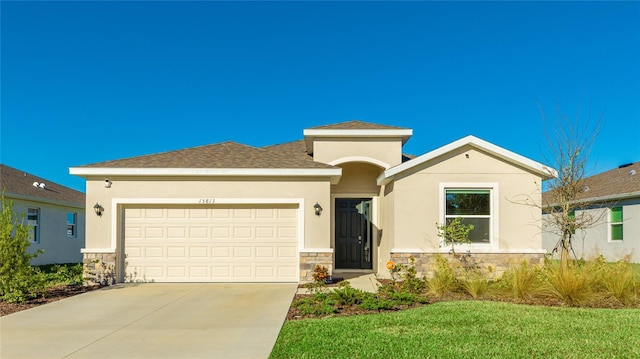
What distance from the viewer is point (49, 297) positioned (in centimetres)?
980

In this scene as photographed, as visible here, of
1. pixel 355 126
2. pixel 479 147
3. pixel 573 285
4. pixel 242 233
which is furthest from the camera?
pixel 355 126

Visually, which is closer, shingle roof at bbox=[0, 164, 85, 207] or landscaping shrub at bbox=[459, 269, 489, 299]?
landscaping shrub at bbox=[459, 269, 489, 299]

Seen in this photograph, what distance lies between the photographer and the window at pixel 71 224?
66.4 feet

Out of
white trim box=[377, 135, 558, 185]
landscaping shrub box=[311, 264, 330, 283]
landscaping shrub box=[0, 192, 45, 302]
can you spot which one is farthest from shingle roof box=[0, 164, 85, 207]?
white trim box=[377, 135, 558, 185]

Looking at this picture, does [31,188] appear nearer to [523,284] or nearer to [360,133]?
[360,133]

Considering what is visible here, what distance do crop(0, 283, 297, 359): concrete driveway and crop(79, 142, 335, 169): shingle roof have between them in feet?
10.6

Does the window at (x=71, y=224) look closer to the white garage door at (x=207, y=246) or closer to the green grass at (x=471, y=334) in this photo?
the white garage door at (x=207, y=246)

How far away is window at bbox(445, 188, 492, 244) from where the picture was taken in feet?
39.3

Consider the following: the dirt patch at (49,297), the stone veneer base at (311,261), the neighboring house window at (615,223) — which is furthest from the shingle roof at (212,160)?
the neighboring house window at (615,223)

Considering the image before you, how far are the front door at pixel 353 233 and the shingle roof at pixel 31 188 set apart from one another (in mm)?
11479

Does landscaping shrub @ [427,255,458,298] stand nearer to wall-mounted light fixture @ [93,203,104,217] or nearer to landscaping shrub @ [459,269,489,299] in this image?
landscaping shrub @ [459,269,489,299]

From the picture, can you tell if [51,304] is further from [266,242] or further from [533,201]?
[533,201]

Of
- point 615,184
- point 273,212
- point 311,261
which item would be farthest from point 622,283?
point 615,184

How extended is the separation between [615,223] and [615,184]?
1.91m
